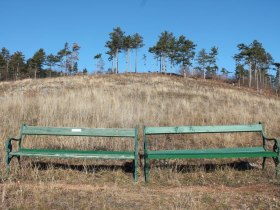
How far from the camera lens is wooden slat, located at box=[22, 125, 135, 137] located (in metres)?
5.86

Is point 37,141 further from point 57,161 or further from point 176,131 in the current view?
point 176,131

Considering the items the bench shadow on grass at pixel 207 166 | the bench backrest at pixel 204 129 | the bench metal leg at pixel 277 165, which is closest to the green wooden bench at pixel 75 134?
the bench backrest at pixel 204 129

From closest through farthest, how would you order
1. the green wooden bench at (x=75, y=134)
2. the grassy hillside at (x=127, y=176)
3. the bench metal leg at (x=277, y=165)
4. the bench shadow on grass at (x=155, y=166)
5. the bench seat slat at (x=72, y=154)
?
the grassy hillside at (x=127, y=176)
the bench seat slat at (x=72, y=154)
the green wooden bench at (x=75, y=134)
the bench metal leg at (x=277, y=165)
the bench shadow on grass at (x=155, y=166)

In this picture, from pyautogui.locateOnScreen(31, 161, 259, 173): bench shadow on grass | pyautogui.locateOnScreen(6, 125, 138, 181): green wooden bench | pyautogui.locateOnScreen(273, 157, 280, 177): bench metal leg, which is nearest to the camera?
pyautogui.locateOnScreen(6, 125, 138, 181): green wooden bench

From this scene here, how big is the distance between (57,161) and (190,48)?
156ft

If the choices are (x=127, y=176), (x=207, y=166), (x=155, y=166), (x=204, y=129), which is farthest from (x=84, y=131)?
(x=207, y=166)

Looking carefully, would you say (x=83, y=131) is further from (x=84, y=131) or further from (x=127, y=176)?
(x=127, y=176)

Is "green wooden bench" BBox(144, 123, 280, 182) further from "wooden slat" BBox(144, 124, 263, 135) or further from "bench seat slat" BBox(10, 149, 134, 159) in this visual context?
"bench seat slat" BBox(10, 149, 134, 159)

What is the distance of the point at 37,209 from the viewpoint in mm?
3994

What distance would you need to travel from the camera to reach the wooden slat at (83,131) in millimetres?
5855

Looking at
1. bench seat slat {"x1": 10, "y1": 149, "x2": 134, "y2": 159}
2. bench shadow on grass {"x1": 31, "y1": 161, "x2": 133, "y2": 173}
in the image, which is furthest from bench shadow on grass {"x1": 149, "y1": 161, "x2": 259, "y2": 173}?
bench seat slat {"x1": 10, "y1": 149, "x2": 134, "y2": 159}

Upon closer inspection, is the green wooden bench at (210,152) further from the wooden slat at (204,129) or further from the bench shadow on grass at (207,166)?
the bench shadow on grass at (207,166)

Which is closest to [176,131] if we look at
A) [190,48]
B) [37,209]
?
[37,209]

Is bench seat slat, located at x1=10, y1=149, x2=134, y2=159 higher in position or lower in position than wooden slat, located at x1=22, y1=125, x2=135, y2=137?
lower
